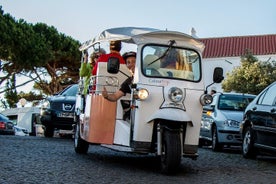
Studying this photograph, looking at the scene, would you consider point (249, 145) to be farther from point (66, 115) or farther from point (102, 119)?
point (66, 115)

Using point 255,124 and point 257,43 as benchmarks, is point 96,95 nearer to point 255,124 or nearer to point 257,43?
point 255,124

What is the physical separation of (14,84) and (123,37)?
3130 cm

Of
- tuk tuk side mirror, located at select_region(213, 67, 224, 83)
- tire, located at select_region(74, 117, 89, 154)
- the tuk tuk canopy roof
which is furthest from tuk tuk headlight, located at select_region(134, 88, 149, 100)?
Answer: tire, located at select_region(74, 117, 89, 154)

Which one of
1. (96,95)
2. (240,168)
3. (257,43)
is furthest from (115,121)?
(257,43)

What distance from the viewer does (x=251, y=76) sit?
4853 centimetres

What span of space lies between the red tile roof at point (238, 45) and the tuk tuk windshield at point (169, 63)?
5735 centimetres

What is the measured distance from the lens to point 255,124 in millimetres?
11672

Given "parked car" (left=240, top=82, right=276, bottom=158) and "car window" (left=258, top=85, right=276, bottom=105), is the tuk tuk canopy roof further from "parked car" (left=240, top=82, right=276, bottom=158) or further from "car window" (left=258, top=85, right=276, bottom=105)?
"car window" (left=258, top=85, right=276, bottom=105)

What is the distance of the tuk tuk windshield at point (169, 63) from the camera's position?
29.1 feet

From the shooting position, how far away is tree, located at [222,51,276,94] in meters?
48.0

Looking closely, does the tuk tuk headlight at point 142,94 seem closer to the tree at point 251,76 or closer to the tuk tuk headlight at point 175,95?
the tuk tuk headlight at point 175,95

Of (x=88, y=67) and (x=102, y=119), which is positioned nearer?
(x=102, y=119)

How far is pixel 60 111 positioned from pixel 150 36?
7.97 metres

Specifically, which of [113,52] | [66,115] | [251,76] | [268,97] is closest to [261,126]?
[268,97]
